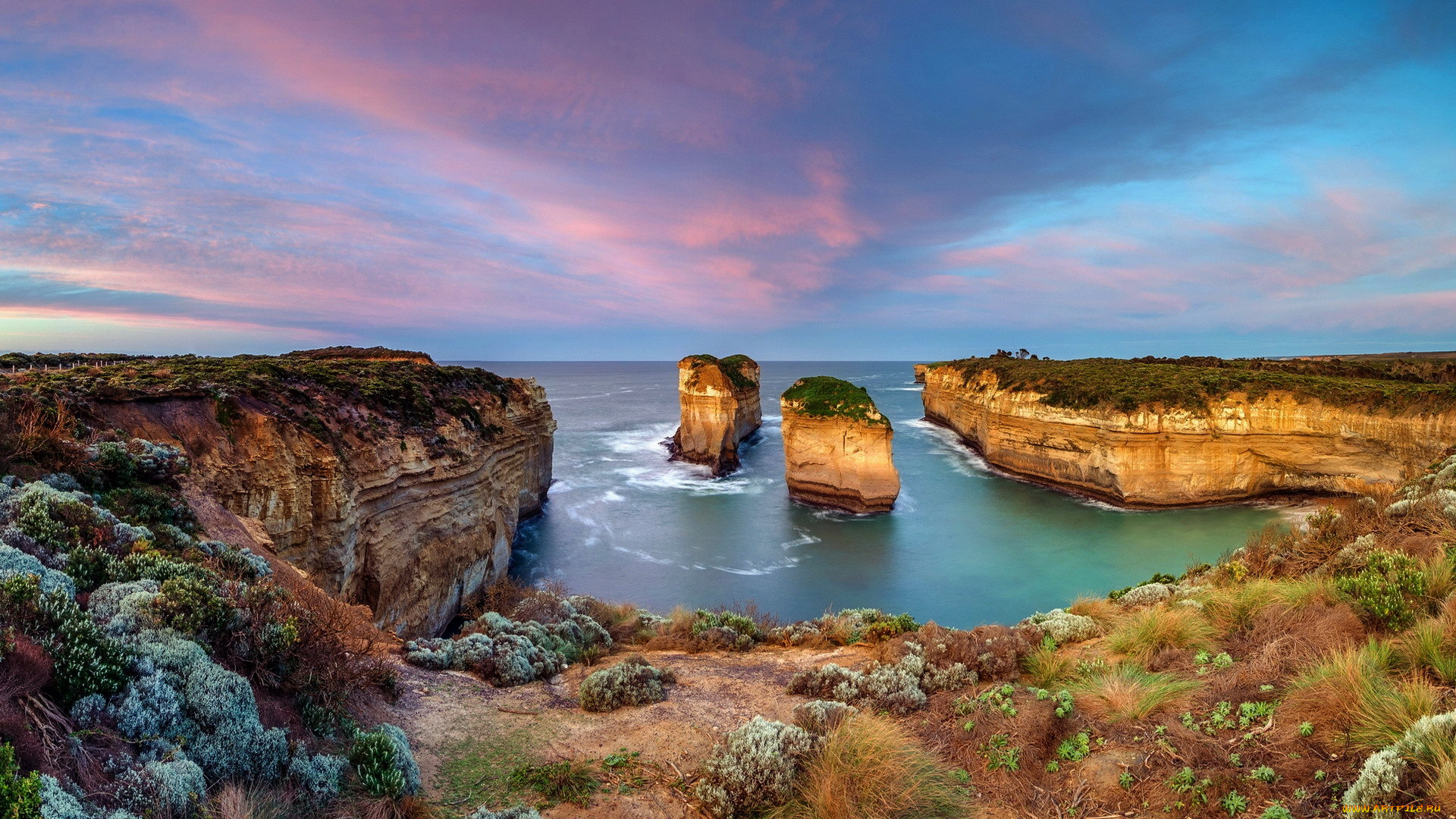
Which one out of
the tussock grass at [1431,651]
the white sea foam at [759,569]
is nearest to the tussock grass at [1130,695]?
the tussock grass at [1431,651]

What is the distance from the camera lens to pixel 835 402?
28.6 m

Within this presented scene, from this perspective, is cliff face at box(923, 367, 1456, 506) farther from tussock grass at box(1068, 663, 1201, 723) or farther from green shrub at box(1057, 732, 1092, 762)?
green shrub at box(1057, 732, 1092, 762)

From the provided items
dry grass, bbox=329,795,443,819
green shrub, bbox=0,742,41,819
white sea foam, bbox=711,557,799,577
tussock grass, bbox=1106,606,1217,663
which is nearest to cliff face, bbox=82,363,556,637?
dry grass, bbox=329,795,443,819

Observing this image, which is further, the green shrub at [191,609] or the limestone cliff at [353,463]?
the limestone cliff at [353,463]

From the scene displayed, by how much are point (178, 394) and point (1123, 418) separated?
1321 inches

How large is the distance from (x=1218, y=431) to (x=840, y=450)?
1725 cm

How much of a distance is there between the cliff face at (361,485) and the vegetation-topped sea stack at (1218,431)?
2800 centimetres

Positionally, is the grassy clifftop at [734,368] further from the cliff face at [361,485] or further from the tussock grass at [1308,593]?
the tussock grass at [1308,593]

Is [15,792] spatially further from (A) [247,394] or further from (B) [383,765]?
(A) [247,394]

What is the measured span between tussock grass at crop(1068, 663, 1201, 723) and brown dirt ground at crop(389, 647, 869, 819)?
10.3 feet

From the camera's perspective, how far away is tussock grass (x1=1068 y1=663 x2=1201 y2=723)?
5266mm

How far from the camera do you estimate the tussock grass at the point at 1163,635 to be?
269 inches

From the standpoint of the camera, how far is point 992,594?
19625 millimetres

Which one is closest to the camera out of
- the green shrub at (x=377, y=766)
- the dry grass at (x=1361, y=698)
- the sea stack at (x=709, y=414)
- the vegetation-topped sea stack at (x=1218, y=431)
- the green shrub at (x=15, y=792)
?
the green shrub at (x=15, y=792)
